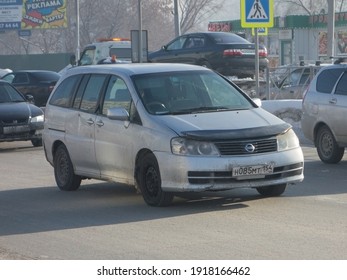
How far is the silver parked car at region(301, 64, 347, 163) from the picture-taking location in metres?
16.0

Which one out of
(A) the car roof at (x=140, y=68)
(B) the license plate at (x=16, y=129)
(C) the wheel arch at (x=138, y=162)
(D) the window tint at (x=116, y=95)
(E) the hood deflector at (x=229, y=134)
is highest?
(A) the car roof at (x=140, y=68)

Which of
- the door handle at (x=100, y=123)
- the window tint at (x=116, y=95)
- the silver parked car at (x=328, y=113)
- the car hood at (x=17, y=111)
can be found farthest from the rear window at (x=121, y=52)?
the door handle at (x=100, y=123)

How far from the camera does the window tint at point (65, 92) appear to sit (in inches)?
542

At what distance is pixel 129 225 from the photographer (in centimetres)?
1065

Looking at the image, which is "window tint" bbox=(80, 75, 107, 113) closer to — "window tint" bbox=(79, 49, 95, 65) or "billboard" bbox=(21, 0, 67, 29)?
"window tint" bbox=(79, 49, 95, 65)

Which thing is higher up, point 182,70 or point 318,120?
point 182,70

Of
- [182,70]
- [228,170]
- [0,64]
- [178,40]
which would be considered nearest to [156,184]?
[228,170]

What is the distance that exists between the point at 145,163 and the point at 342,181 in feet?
11.8

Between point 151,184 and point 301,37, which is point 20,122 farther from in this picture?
point 301,37

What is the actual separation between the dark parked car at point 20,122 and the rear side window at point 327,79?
7.23 m

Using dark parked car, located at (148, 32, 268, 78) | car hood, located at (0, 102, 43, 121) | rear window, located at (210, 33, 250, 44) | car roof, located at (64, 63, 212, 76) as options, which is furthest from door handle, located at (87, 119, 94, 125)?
rear window, located at (210, 33, 250, 44)

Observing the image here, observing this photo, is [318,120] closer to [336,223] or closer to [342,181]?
[342,181]

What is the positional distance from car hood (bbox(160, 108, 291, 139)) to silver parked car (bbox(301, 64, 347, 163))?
14.0 feet

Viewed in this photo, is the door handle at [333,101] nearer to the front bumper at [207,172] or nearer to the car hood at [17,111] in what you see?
the front bumper at [207,172]
